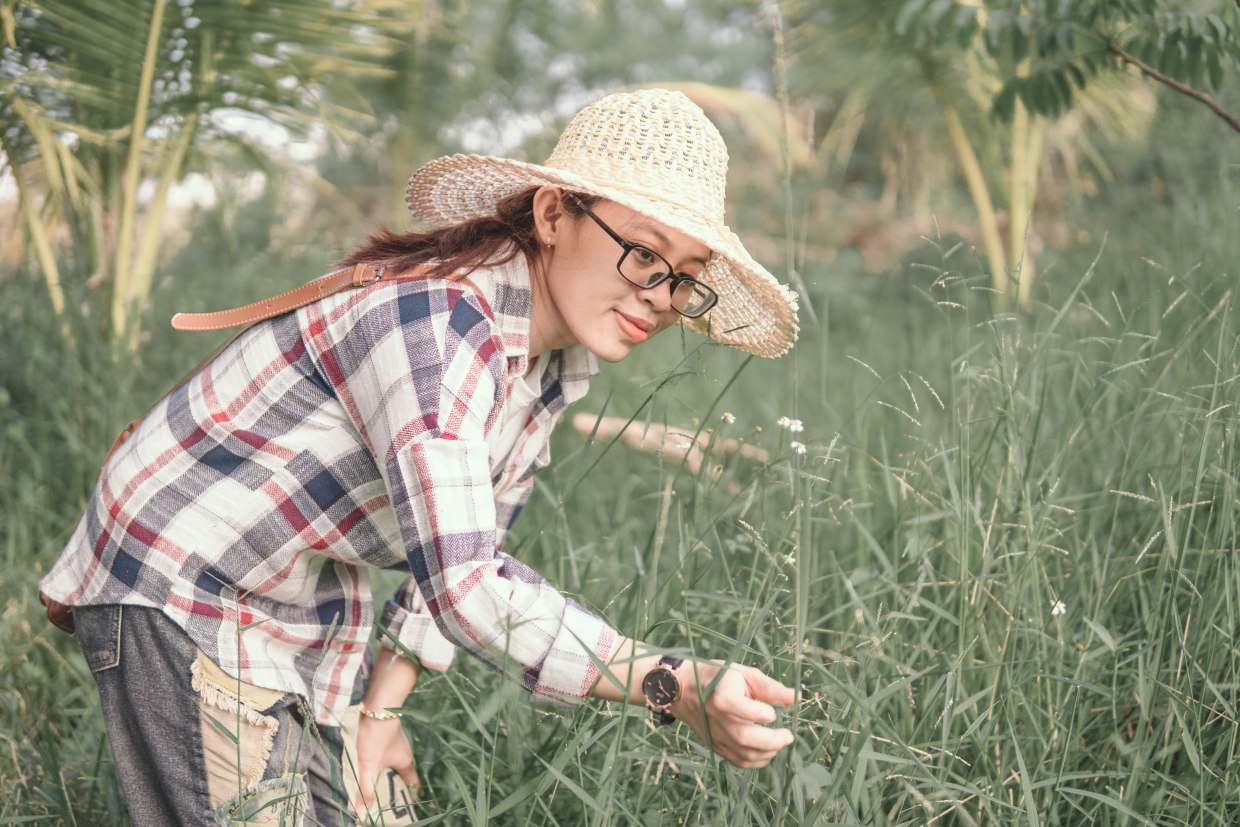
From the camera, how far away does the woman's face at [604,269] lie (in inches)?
58.9

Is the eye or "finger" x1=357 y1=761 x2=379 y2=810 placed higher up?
the eye

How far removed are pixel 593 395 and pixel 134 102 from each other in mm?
1969

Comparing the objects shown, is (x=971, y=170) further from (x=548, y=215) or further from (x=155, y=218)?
(x=548, y=215)

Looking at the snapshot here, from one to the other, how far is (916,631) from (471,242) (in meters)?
1.02

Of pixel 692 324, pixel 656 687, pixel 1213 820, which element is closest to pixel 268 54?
pixel 692 324

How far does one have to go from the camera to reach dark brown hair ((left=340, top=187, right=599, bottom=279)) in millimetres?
1512

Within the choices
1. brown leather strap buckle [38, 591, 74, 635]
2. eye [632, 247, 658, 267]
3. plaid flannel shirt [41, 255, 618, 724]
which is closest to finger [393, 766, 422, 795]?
plaid flannel shirt [41, 255, 618, 724]

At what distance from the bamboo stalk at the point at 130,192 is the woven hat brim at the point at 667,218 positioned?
197cm

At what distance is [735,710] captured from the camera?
1192 millimetres

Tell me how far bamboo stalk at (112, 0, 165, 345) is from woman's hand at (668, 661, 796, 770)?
2.71 m

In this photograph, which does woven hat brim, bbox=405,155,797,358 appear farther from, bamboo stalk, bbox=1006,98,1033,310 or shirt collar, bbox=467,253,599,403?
bamboo stalk, bbox=1006,98,1033,310

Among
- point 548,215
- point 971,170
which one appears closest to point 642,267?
point 548,215

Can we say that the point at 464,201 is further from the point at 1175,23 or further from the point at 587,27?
the point at 587,27

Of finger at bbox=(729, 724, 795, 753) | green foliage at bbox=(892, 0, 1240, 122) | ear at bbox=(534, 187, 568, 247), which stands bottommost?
finger at bbox=(729, 724, 795, 753)
